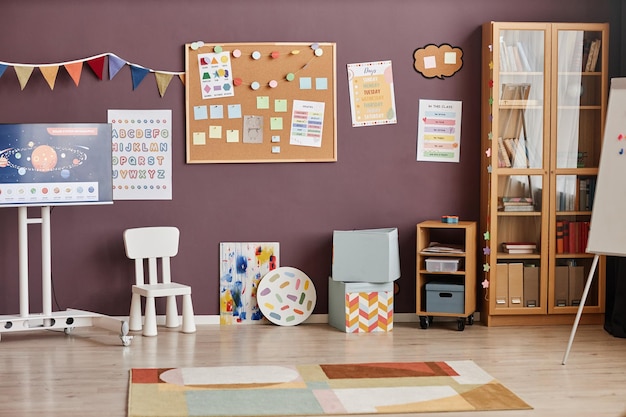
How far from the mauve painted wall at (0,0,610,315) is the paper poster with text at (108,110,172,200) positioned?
0.05 meters

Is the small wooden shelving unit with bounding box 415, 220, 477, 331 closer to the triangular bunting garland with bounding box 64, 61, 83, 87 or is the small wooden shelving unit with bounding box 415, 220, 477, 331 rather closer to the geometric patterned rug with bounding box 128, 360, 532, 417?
the geometric patterned rug with bounding box 128, 360, 532, 417

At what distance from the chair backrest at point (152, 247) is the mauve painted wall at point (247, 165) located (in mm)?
133

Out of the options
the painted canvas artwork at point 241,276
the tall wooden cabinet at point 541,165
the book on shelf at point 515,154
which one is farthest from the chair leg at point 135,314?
the book on shelf at point 515,154

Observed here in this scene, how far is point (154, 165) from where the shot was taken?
5.71 metres

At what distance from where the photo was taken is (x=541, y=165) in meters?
5.67

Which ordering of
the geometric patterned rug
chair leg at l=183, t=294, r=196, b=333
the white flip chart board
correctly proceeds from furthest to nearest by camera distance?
1. chair leg at l=183, t=294, r=196, b=333
2. the white flip chart board
3. the geometric patterned rug

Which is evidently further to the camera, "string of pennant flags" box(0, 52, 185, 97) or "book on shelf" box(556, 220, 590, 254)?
"book on shelf" box(556, 220, 590, 254)

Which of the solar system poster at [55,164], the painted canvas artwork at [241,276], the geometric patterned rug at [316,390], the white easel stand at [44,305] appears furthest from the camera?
the painted canvas artwork at [241,276]

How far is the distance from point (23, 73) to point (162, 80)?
2.74 ft

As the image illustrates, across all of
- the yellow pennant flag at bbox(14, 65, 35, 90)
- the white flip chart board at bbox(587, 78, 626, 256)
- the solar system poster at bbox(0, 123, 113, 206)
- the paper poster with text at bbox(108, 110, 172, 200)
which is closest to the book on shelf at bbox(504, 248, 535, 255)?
the white flip chart board at bbox(587, 78, 626, 256)

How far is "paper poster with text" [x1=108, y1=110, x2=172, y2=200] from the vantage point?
18.6 feet

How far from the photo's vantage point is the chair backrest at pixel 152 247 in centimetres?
559

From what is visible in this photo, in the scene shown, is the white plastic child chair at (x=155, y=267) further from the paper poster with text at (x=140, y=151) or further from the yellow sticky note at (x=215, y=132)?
the yellow sticky note at (x=215, y=132)

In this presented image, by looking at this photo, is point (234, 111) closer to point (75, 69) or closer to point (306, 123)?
point (306, 123)
